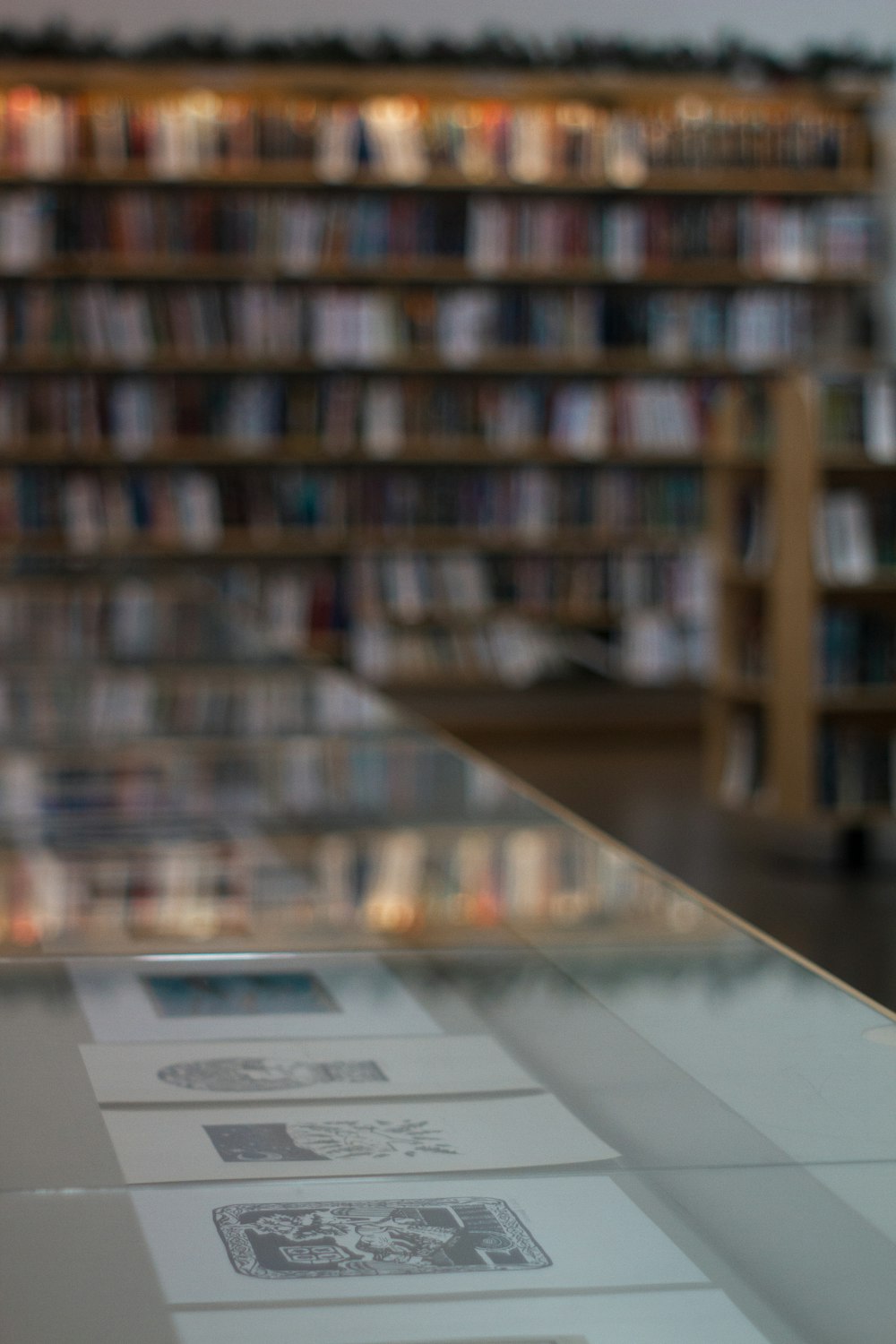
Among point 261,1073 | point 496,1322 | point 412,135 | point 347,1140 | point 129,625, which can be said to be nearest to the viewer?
point 496,1322

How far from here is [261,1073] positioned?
3.54ft

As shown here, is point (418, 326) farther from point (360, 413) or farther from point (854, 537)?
point (854, 537)

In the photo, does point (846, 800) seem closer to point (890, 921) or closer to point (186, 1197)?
point (890, 921)

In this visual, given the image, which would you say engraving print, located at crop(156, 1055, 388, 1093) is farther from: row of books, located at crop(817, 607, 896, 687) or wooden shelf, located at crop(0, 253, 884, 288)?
wooden shelf, located at crop(0, 253, 884, 288)

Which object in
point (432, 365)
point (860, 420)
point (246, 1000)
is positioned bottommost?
point (246, 1000)

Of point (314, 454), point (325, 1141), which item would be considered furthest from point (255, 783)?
point (314, 454)

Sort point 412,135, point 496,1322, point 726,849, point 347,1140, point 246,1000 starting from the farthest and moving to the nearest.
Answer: point 412,135
point 726,849
point 246,1000
point 347,1140
point 496,1322

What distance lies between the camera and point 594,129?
6902 millimetres

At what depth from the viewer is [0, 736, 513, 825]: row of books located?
A: 192cm

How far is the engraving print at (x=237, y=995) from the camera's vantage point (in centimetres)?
120

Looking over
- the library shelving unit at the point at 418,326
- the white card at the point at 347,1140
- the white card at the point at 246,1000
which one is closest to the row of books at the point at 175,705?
the white card at the point at 246,1000

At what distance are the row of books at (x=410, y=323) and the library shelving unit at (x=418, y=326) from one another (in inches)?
0.4

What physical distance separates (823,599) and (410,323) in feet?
8.22

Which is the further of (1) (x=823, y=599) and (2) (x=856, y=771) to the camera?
(1) (x=823, y=599)
